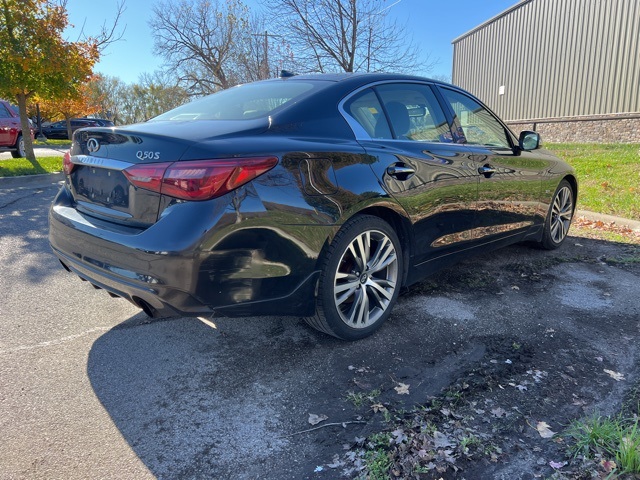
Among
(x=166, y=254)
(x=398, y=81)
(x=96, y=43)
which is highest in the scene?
(x=96, y=43)

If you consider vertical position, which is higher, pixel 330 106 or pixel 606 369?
pixel 330 106

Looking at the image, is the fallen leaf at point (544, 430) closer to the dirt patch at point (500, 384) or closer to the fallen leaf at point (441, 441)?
the dirt patch at point (500, 384)

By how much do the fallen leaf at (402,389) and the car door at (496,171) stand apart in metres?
1.77

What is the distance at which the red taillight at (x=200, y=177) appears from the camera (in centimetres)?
222

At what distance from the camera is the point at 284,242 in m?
2.44

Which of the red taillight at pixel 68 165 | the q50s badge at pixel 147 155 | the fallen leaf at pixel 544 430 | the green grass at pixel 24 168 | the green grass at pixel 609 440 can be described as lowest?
the fallen leaf at pixel 544 430

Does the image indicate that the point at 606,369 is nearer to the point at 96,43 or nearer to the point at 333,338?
the point at 333,338

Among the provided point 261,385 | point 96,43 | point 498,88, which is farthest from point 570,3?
point 261,385

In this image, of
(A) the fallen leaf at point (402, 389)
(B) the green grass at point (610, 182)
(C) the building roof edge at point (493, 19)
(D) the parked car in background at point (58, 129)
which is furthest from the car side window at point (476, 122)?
(D) the parked car in background at point (58, 129)

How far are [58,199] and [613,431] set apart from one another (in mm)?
3259

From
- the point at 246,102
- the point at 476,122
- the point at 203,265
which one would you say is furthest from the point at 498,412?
the point at 476,122

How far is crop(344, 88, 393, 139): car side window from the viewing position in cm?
305

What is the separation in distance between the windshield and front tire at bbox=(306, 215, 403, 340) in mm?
868

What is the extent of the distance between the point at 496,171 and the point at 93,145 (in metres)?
3.04
